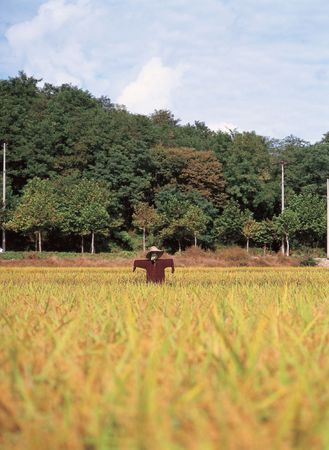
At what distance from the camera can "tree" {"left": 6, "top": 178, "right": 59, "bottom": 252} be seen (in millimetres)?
45469

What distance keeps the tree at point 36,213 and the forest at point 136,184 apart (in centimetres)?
8

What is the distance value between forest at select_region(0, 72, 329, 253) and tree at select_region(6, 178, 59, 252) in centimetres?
8

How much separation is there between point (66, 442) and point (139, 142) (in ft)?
183

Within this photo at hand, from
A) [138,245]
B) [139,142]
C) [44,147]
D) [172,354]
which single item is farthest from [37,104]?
[172,354]

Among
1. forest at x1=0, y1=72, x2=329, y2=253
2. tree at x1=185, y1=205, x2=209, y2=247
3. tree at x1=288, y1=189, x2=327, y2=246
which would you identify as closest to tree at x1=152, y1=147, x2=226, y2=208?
forest at x1=0, y1=72, x2=329, y2=253

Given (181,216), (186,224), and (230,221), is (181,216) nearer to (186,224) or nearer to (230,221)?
(186,224)

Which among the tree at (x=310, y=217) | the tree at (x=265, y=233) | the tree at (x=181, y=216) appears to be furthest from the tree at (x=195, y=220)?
the tree at (x=310, y=217)

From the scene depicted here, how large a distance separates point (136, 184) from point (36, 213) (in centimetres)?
1191

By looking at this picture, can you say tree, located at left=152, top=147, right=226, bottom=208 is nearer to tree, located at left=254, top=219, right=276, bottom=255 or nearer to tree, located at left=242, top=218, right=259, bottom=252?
tree, located at left=254, top=219, right=276, bottom=255

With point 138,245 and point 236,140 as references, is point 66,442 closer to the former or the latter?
point 138,245

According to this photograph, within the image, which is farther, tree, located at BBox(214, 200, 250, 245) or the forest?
tree, located at BBox(214, 200, 250, 245)

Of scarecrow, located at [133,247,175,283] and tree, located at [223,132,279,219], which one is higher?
tree, located at [223,132,279,219]

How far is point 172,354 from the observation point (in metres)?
1.64

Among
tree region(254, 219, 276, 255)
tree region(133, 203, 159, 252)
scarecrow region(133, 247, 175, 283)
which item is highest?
tree region(133, 203, 159, 252)
